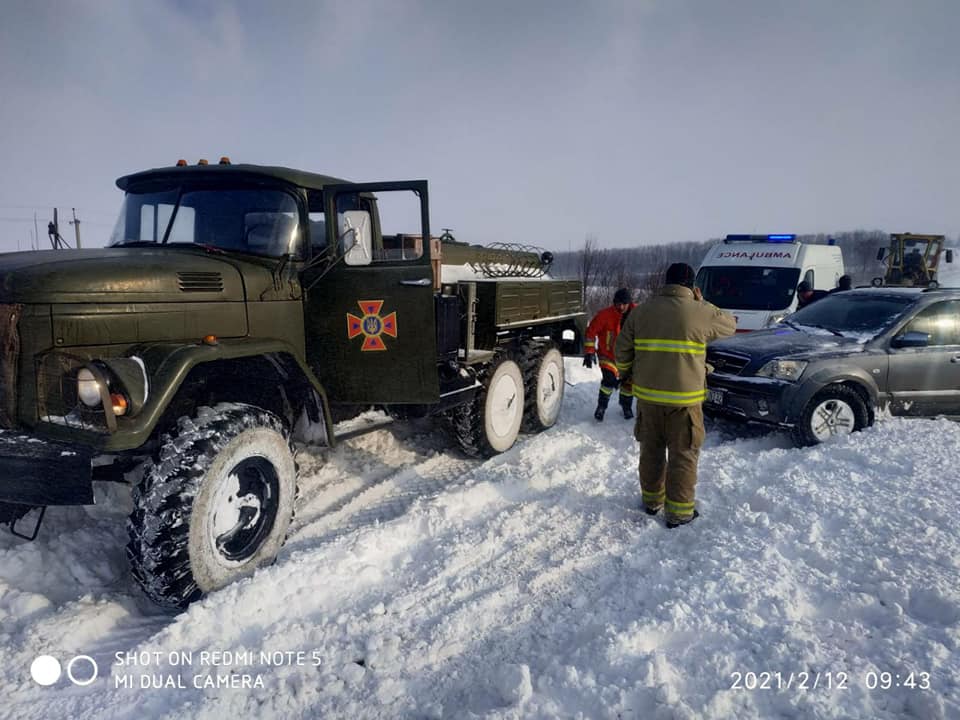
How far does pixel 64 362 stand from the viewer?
9.14ft

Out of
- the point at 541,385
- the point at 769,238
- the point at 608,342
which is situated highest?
the point at 769,238

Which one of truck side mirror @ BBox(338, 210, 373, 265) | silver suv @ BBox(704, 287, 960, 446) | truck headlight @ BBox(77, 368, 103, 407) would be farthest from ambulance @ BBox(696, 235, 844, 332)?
truck headlight @ BBox(77, 368, 103, 407)

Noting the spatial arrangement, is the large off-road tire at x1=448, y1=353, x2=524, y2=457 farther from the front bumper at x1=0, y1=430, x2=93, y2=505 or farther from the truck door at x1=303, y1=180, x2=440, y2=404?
the front bumper at x1=0, y1=430, x2=93, y2=505

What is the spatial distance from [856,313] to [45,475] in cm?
755

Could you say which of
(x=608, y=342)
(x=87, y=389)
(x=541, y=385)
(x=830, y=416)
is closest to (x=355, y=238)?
(x=87, y=389)

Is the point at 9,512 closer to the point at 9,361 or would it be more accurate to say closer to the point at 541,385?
the point at 9,361

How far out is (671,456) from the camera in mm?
4000

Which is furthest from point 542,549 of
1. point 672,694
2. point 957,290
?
point 957,290

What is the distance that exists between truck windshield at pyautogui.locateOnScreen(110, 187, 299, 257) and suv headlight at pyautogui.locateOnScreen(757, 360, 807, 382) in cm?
464

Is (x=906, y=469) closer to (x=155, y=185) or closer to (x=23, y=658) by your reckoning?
(x=23, y=658)

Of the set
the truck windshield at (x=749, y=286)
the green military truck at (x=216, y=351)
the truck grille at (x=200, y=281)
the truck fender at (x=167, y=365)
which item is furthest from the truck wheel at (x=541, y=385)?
the truck windshield at (x=749, y=286)

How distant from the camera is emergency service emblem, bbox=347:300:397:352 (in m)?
4.18

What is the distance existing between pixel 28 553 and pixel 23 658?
854 millimetres

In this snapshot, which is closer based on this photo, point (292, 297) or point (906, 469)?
point (292, 297)
